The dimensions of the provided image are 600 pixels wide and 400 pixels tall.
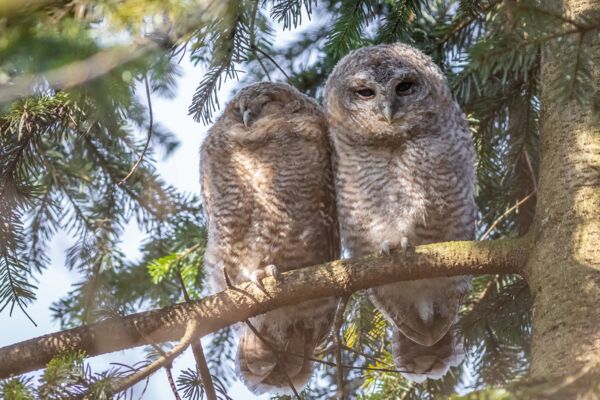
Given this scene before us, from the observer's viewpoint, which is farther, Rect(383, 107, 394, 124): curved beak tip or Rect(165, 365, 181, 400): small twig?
Rect(383, 107, 394, 124): curved beak tip

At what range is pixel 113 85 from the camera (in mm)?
1980

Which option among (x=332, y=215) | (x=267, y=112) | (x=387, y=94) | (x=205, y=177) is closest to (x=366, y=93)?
(x=387, y=94)

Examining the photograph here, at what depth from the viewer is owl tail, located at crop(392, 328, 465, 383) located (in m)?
3.64

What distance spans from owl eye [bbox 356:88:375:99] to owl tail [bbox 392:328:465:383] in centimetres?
105

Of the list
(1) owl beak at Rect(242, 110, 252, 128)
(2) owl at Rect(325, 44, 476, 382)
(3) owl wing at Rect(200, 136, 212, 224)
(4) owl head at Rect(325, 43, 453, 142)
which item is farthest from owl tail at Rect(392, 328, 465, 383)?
(1) owl beak at Rect(242, 110, 252, 128)

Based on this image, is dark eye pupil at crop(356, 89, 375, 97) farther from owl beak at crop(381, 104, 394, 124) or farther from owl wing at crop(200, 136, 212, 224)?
owl wing at crop(200, 136, 212, 224)

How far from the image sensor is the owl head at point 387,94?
3.73 meters

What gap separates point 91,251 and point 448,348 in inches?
65.9

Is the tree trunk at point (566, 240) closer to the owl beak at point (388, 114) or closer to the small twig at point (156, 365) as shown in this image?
the owl beak at point (388, 114)

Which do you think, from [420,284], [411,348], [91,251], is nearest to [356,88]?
[420,284]

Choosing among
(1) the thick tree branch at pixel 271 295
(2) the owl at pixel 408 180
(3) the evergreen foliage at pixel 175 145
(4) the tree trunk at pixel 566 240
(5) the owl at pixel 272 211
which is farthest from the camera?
(5) the owl at pixel 272 211

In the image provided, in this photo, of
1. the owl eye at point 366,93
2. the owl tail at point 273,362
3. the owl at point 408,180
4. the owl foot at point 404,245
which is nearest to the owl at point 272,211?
the owl tail at point 273,362

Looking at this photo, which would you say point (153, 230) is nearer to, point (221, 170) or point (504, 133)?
point (221, 170)

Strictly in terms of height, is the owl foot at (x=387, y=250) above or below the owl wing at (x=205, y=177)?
below
